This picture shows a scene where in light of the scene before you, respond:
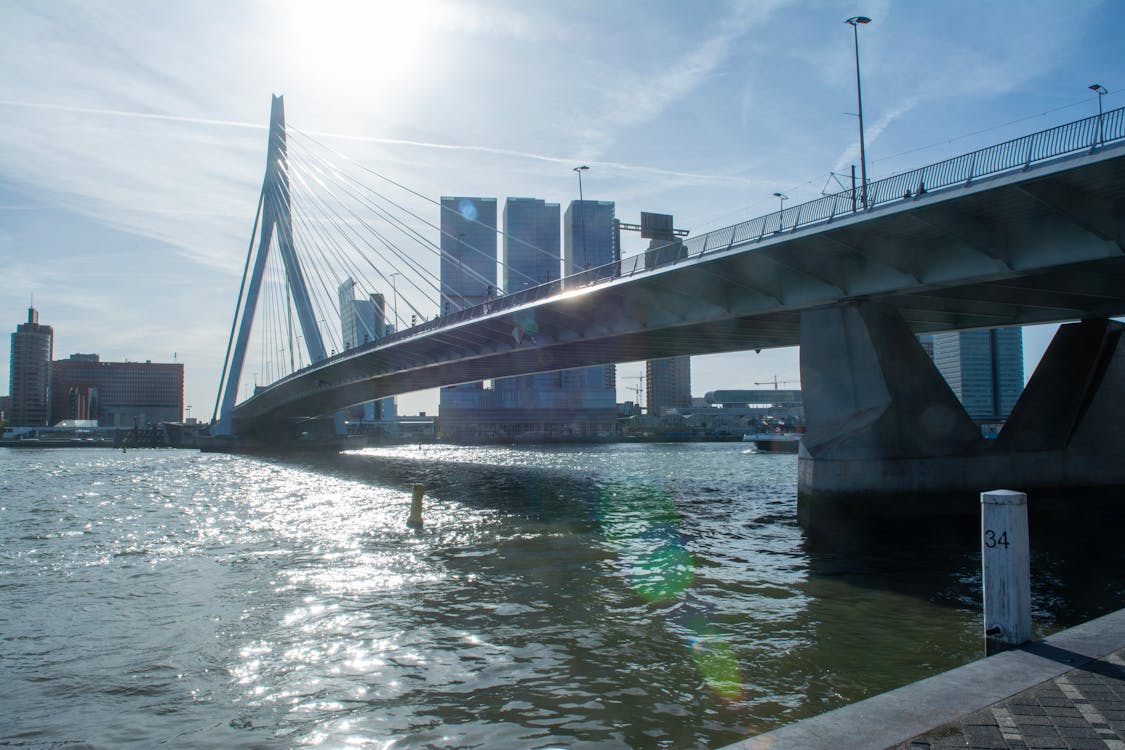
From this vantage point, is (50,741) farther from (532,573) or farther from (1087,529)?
(1087,529)

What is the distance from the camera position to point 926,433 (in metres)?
23.2

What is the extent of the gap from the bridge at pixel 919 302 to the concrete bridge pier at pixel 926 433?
0.18 ft

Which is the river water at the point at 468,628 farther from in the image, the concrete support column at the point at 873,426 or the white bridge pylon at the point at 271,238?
the white bridge pylon at the point at 271,238

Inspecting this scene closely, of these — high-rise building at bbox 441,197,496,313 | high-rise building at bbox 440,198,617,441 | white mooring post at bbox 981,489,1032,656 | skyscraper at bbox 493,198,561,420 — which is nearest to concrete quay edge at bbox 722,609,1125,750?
white mooring post at bbox 981,489,1032,656

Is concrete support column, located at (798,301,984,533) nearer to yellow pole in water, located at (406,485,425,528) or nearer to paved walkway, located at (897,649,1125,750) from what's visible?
yellow pole in water, located at (406,485,425,528)

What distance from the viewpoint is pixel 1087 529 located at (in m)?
21.7

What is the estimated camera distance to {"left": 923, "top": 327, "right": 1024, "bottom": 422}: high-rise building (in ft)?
410

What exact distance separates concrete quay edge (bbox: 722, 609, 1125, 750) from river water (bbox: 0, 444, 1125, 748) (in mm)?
2272

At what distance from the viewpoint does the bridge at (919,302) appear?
18.6 metres

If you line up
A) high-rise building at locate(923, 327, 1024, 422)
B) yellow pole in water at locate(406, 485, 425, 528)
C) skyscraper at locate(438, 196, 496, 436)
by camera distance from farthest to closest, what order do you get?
high-rise building at locate(923, 327, 1024, 422) < skyscraper at locate(438, 196, 496, 436) < yellow pole in water at locate(406, 485, 425, 528)

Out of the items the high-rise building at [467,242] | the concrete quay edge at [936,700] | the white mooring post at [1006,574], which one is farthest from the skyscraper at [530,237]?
the concrete quay edge at [936,700]

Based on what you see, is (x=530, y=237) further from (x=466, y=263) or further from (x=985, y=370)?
(x=985, y=370)

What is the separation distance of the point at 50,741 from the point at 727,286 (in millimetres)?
25547

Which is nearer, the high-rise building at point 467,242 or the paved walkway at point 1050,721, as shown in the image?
the paved walkway at point 1050,721
